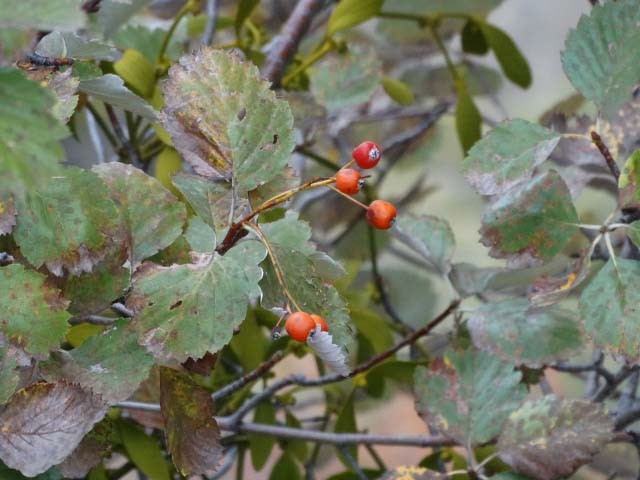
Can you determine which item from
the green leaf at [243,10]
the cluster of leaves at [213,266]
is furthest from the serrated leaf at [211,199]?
the green leaf at [243,10]

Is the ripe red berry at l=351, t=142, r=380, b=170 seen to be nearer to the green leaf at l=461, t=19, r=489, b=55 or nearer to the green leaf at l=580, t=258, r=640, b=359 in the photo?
the green leaf at l=580, t=258, r=640, b=359

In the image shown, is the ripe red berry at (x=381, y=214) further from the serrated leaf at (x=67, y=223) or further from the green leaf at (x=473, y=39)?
the green leaf at (x=473, y=39)

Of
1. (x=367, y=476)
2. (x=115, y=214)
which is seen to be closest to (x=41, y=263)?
(x=115, y=214)

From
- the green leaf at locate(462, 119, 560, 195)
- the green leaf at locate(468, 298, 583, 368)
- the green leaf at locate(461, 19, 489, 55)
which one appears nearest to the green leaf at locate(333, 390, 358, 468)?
the green leaf at locate(468, 298, 583, 368)

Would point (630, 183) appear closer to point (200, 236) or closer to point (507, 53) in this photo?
point (200, 236)

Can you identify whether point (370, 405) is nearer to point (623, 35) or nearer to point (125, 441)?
point (125, 441)
